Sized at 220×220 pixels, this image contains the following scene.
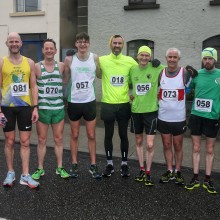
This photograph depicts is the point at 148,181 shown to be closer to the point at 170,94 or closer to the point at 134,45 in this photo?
the point at 170,94

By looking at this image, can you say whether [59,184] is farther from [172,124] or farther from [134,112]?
[172,124]

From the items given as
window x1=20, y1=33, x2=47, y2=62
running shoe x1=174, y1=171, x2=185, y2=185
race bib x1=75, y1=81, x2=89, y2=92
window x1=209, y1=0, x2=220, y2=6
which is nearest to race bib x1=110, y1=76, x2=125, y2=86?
race bib x1=75, y1=81, x2=89, y2=92

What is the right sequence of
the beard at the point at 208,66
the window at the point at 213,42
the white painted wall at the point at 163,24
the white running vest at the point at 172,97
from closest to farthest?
the beard at the point at 208,66 → the white running vest at the point at 172,97 → the white painted wall at the point at 163,24 → the window at the point at 213,42

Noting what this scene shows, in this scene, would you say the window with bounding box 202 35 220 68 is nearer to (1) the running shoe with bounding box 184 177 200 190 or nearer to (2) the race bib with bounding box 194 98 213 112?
(2) the race bib with bounding box 194 98 213 112

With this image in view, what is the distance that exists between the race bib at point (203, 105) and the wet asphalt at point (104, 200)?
3.82 ft

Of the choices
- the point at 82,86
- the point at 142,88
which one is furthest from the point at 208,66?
the point at 82,86

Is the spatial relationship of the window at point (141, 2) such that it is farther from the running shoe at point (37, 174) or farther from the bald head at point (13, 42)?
the running shoe at point (37, 174)

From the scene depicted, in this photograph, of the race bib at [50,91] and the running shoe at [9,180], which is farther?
the race bib at [50,91]

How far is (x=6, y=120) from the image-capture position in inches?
171

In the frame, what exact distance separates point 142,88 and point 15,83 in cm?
179

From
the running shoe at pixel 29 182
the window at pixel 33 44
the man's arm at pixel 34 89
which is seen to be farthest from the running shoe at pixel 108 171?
the window at pixel 33 44

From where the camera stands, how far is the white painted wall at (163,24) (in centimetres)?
1097

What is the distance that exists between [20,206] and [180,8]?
934 cm

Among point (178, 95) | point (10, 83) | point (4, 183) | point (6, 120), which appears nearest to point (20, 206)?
point (4, 183)
